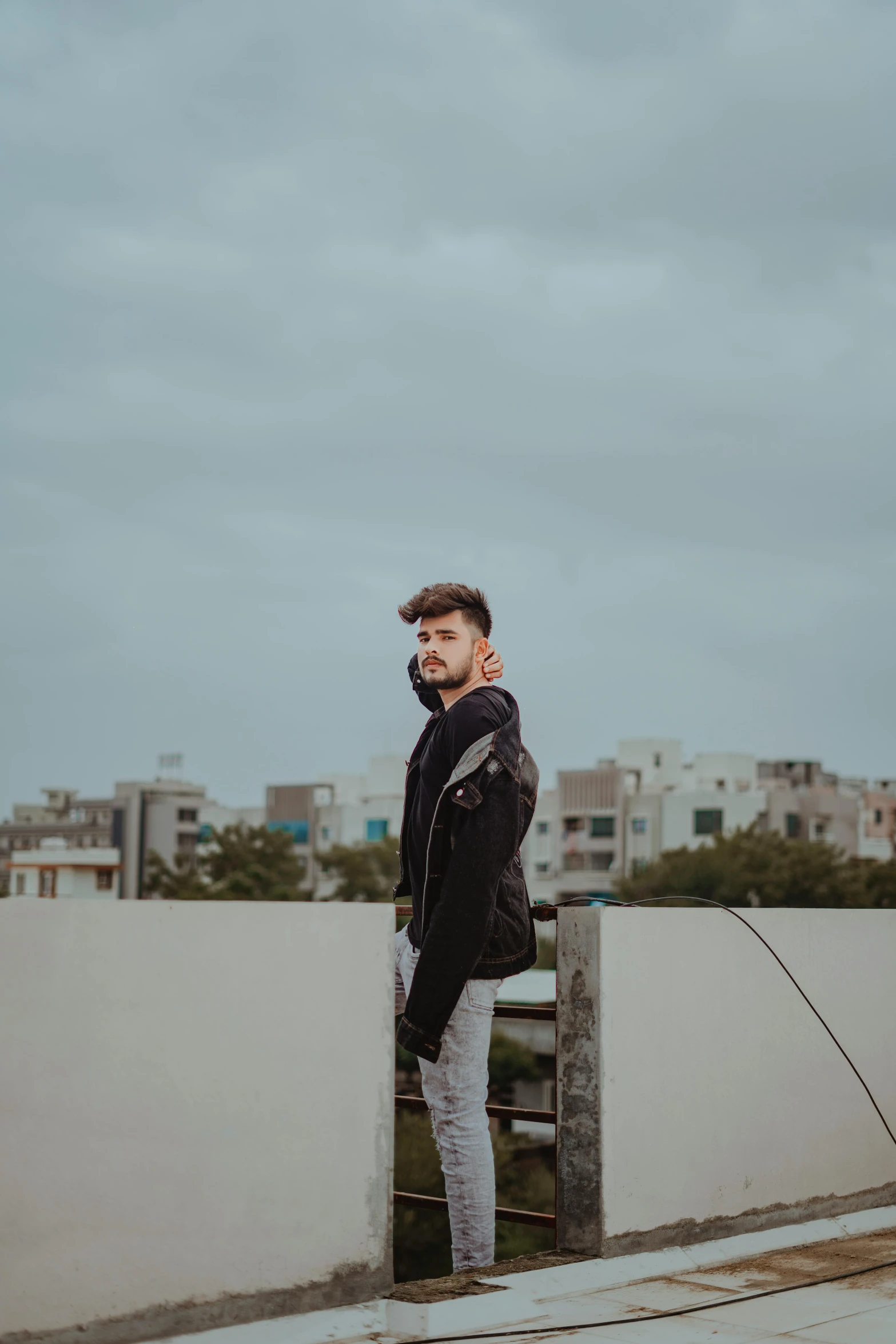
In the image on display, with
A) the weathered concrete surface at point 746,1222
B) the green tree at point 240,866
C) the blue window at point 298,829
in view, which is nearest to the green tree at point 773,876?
the green tree at point 240,866

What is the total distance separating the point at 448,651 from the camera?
499 cm

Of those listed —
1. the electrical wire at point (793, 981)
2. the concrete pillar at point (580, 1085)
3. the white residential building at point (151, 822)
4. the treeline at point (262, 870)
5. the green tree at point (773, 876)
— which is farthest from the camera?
the white residential building at point (151, 822)

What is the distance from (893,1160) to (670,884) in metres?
70.1

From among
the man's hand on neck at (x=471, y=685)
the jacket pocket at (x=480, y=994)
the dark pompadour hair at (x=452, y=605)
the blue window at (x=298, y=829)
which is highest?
the blue window at (x=298, y=829)

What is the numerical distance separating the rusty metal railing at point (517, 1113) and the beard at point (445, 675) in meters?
A: 0.74

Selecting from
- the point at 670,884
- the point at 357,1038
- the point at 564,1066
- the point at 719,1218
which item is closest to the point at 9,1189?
the point at 357,1038

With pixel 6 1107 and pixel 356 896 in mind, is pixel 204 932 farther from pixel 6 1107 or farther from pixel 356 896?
pixel 356 896

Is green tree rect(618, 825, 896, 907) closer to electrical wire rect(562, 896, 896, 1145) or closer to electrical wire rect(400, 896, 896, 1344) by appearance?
electrical wire rect(562, 896, 896, 1145)

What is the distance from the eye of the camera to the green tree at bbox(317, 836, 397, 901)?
271 feet

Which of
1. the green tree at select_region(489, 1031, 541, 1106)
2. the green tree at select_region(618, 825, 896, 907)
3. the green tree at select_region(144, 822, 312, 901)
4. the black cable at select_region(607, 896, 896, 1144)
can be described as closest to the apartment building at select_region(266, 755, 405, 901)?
the green tree at select_region(144, 822, 312, 901)

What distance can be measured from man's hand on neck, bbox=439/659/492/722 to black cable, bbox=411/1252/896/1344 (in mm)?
1881

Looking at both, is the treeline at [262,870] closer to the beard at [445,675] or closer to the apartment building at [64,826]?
the apartment building at [64,826]

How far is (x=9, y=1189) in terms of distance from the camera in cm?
338

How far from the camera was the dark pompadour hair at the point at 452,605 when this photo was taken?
499 centimetres
